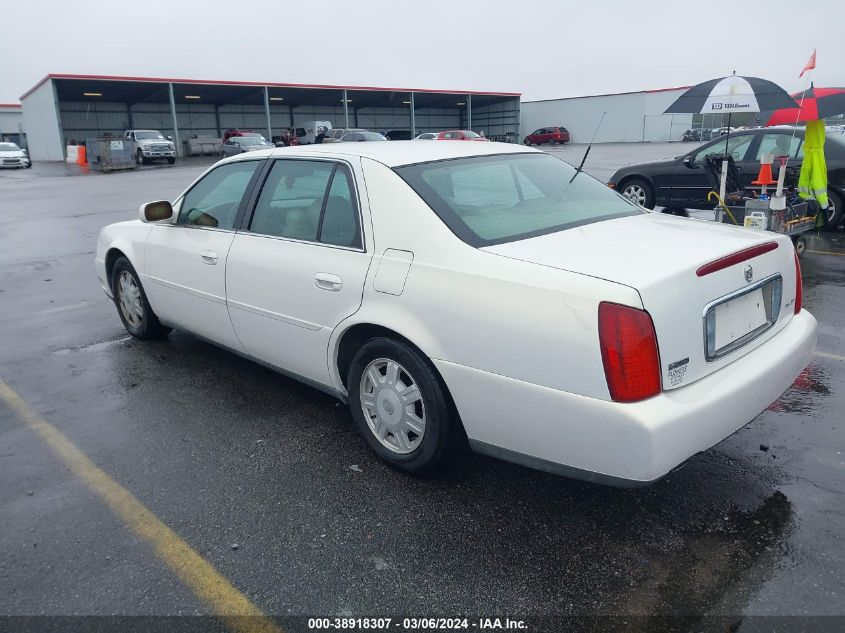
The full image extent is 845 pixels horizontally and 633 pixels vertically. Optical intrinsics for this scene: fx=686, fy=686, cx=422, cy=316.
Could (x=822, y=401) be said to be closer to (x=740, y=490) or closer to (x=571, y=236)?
(x=740, y=490)

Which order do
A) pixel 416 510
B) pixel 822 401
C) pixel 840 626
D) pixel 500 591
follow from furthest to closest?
pixel 822 401, pixel 416 510, pixel 500 591, pixel 840 626

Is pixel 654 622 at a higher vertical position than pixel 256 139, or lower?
lower

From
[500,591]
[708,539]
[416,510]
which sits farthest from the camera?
[416,510]

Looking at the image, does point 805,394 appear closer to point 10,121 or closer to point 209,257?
point 209,257

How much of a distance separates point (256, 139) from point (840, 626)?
4060 cm

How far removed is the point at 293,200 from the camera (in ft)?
13.0

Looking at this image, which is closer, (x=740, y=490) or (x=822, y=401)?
(x=740, y=490)

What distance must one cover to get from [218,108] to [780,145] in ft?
170

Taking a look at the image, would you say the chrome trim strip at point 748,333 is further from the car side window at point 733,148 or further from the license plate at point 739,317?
the car side window at point 733,148

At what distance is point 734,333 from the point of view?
2.86 m

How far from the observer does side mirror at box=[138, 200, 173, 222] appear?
4.71 metres

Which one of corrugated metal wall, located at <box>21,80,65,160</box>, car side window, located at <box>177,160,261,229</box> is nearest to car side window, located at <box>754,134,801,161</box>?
car side window, located at <box>177,160,261,229</box>

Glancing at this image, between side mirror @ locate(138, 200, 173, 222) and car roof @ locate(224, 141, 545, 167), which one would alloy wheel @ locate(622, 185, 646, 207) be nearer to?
car roof @ locate(224, 141, 545, 167)

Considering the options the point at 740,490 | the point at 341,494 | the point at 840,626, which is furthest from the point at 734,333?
the point at 341,494
